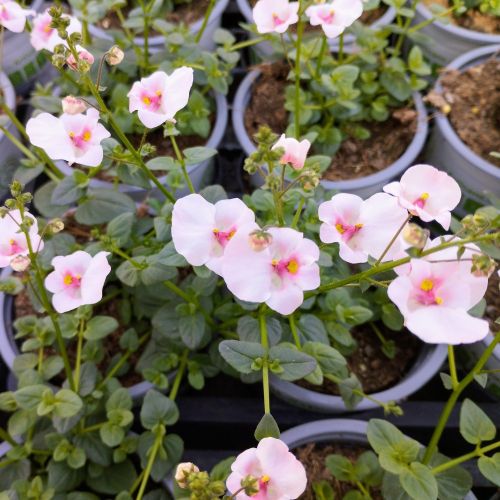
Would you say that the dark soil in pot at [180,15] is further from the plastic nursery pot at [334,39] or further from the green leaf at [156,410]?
the green leaf at [156,410]

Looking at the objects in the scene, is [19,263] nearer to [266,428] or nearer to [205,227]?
[205,227]

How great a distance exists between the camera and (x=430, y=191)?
25.6 inches

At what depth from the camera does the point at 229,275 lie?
587 millimetres

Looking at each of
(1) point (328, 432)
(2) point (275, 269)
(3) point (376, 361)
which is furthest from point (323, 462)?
(2) point (275, 269)

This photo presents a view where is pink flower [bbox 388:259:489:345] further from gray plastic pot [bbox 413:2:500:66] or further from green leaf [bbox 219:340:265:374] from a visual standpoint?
gray plastic pot [bbox 413:2:500:66]

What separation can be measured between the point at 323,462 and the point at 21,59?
1.25m

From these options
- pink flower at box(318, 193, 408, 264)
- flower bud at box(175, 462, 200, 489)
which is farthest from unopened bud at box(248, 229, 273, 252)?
flower bud at box(175, 462, 200, 489)

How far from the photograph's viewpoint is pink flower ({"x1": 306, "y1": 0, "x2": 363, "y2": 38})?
93 cm

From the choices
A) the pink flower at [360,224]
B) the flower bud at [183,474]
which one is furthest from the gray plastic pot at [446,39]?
the flower bud at [183,474]

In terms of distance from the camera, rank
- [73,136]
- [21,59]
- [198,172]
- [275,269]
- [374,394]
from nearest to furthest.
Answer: [275,269] → [73,136] → [374,394] → [198,172] → [21,59]

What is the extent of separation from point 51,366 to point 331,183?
66cm

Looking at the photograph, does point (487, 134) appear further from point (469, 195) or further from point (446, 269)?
point (446, 269)

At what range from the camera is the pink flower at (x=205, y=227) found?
25.5 inches

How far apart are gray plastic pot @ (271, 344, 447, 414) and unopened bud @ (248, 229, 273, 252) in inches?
20.4
